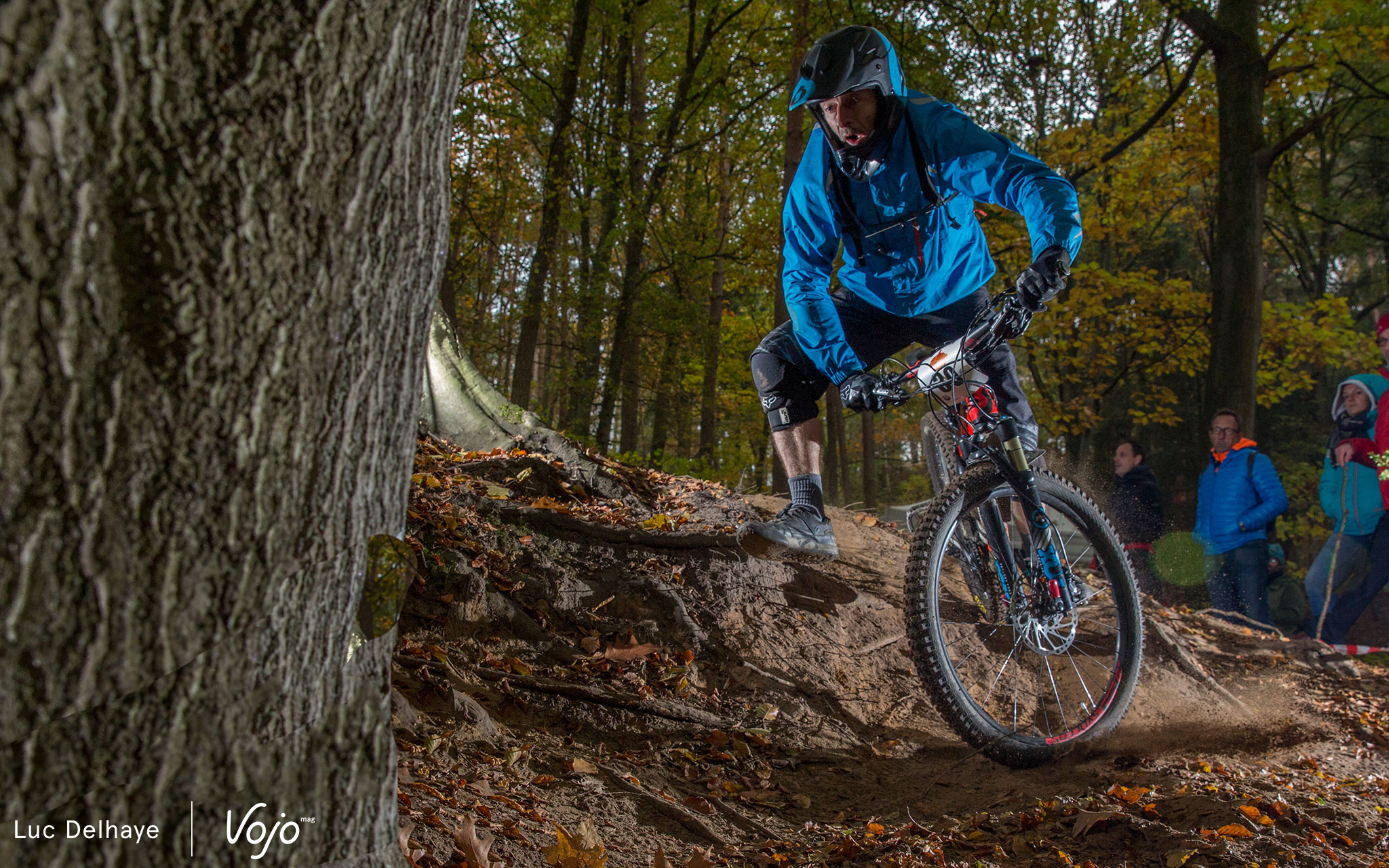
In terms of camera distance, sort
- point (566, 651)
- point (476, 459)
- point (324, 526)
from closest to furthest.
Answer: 1. point (324, 526)
2. point (566, 651)
3. point (476, 459)

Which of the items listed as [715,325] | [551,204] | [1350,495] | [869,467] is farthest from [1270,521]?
[869,467]

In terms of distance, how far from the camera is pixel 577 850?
193 centimetres

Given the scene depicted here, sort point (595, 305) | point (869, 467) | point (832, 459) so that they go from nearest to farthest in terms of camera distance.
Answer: point (595, 305)
point (869, 467)
point (832, 459)

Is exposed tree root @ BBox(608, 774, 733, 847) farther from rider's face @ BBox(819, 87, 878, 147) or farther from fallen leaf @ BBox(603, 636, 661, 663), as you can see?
rider's face @ BBox(819, 87, 878, 147)

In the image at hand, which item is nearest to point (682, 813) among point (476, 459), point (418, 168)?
point (418, 168)

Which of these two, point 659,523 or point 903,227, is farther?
point 659,523

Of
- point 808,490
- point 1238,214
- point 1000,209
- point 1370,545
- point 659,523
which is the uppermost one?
point 1000,209

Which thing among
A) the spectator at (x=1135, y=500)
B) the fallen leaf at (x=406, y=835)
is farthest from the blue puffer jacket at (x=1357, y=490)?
the fallen leaf at (x=406, y=835)

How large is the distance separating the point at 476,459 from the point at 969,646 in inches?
117

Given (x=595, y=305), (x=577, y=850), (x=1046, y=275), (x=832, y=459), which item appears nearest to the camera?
(x=577, y=850)

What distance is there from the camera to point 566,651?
3240 mm

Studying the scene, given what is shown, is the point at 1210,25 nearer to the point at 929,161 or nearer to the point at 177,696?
the point at 929,161

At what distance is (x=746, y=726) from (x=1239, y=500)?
5.39 m

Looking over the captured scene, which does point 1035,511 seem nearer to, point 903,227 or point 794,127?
point 903,227
